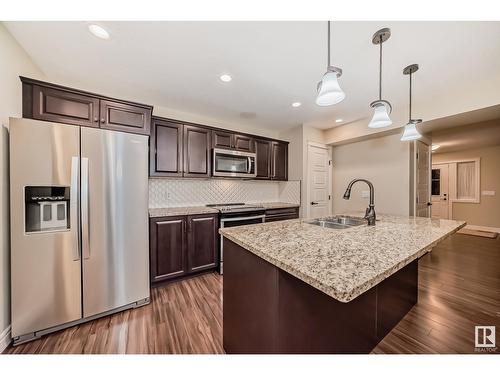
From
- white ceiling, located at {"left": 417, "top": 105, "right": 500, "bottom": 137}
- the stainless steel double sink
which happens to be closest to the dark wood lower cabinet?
the stainless steel double sink

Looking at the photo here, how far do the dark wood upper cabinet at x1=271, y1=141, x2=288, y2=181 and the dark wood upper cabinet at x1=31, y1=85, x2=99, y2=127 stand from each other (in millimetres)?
2764

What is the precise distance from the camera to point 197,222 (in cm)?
266

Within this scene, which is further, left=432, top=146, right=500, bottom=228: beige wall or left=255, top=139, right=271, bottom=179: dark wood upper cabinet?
left=432, top=146, right=500, bottom=228: beige wall

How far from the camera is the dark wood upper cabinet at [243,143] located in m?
3.34

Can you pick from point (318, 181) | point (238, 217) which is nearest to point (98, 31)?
point (238, 217)

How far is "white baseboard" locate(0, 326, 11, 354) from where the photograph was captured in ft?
4.66

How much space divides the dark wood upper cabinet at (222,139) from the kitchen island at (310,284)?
2038 millimetres

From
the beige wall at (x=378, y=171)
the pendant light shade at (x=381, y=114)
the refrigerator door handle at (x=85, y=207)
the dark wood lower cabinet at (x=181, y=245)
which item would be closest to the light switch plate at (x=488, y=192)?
the beige wall at (x=378, y=171)

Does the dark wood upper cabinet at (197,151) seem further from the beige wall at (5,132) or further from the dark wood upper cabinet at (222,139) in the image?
the beige wall at (5,132)

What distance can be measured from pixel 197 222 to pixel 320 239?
1.86 m

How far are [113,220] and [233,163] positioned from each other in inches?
75.9

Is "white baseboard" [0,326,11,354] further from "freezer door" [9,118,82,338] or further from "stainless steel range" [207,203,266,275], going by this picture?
"stainless steel range" [207,203,266,275]

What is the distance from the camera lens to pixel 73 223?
1.66 m
